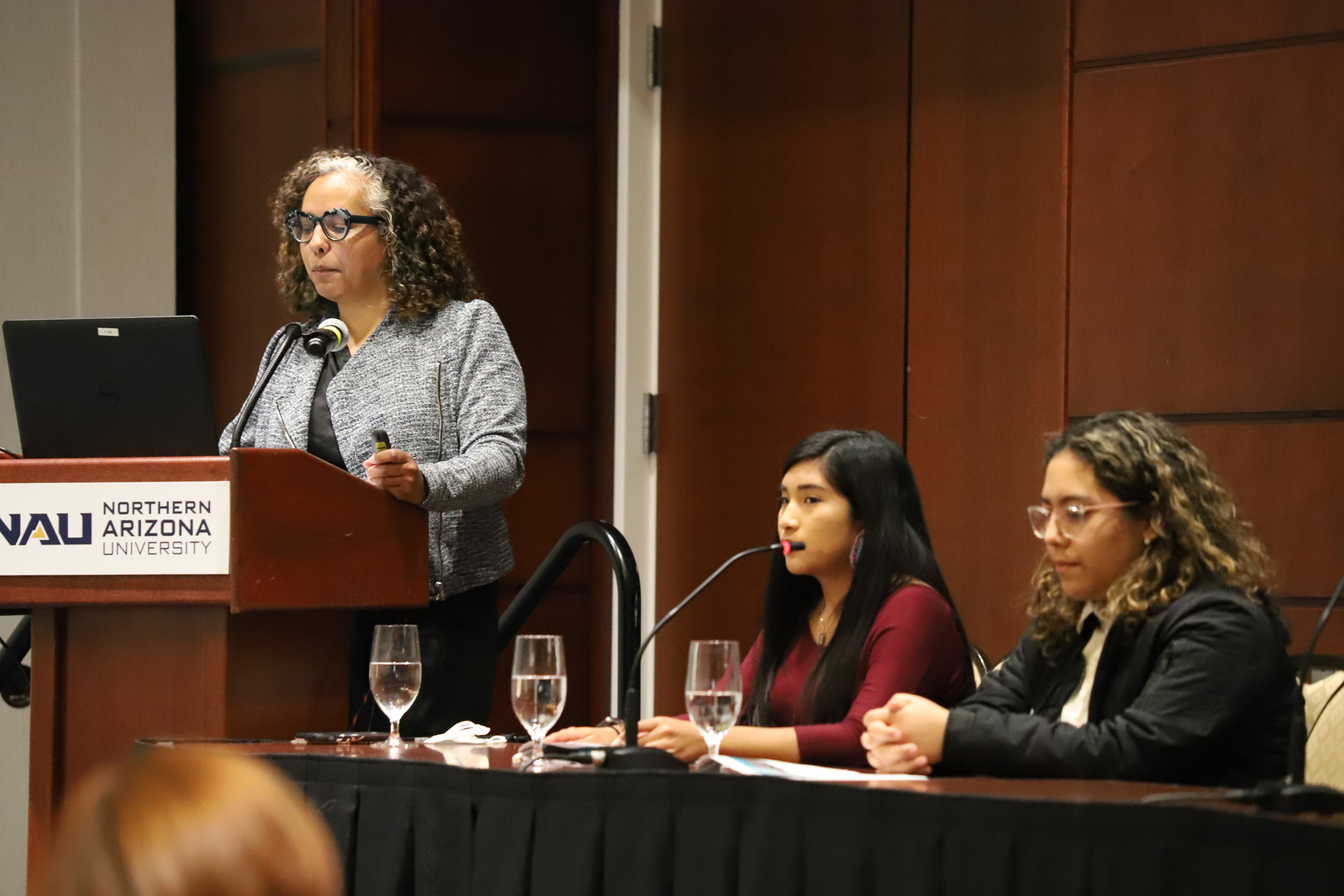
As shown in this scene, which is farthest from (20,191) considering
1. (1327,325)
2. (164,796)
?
(164,796)

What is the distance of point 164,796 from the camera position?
75 cm

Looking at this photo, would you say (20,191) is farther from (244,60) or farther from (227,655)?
(227,655)

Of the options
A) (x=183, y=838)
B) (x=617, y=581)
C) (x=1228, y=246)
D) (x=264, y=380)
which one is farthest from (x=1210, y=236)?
(x=183, y=838)

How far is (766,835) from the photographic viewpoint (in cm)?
198

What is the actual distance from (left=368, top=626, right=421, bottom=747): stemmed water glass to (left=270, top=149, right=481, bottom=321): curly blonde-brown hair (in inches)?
31.7

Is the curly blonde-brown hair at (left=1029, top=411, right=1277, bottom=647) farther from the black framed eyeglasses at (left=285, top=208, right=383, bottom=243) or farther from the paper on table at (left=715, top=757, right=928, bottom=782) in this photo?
the black framed eyeglasses at (left=285, top=208, right=383, bottom=243)

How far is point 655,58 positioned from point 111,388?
227cm

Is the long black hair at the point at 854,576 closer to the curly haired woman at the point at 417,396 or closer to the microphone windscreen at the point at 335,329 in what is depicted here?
the curly haired woman at the point at 417,396

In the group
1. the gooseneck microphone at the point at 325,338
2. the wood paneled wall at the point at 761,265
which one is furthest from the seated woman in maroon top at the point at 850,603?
the wood paneled wall at the point at 761,265

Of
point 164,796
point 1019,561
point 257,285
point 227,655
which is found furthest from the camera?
point 257,285

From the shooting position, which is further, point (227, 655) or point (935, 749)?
point (227, 655)

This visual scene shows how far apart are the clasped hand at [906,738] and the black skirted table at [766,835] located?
14 centimetres

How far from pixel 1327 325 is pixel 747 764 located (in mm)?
2079

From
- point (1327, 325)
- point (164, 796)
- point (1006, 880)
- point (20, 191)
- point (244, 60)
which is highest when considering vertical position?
point (244, 60)
